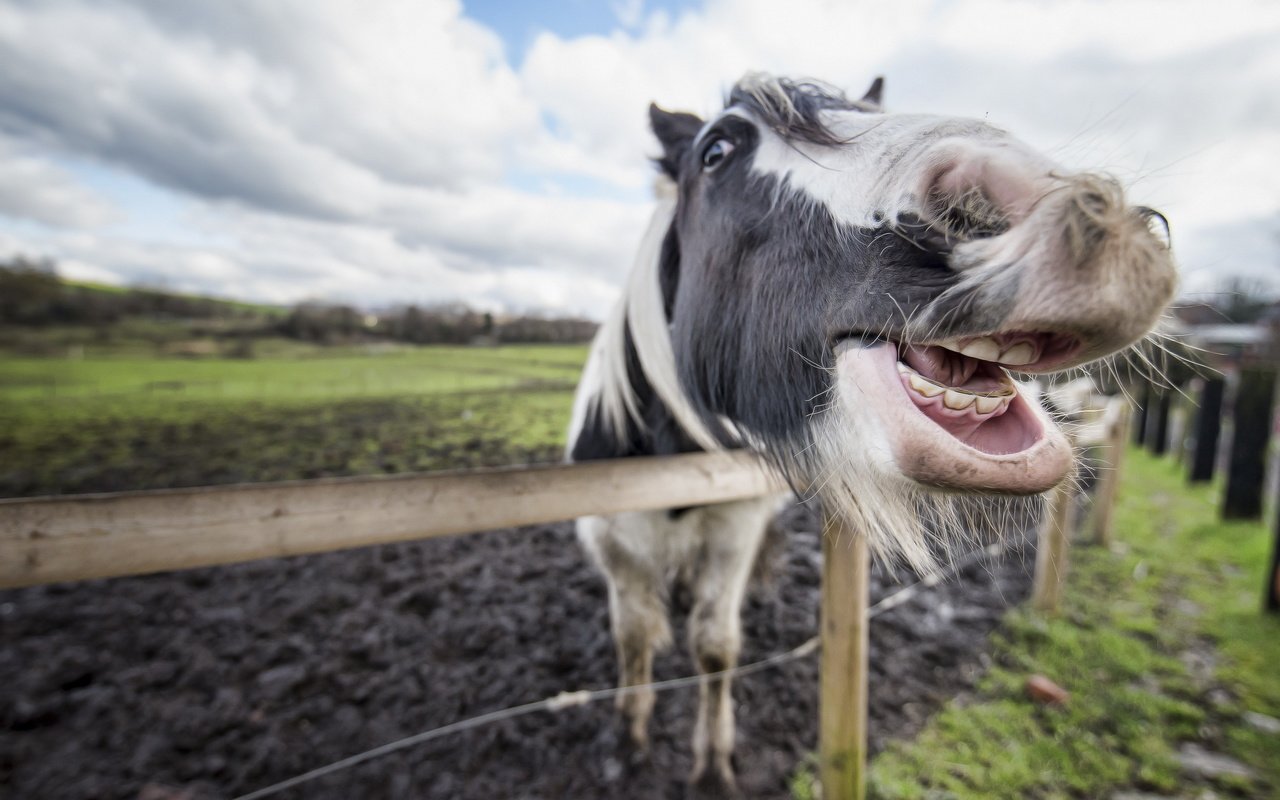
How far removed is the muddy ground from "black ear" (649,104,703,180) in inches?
72.2

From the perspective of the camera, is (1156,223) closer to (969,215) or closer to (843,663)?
(969,215)

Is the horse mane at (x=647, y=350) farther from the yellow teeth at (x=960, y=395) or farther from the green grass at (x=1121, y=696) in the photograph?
A: the green grass at (x=1121, y=696)

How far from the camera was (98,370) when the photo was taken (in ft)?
18.2

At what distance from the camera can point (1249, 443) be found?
5246mm

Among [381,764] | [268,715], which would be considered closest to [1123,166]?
[381,764]

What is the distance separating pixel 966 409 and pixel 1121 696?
3.61 metres

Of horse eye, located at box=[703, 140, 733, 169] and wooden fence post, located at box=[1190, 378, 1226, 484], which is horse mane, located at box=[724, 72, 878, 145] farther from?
wooden fence post, located at box=[1190, 378, 1226, 484]

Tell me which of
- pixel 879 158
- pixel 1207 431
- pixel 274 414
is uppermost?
pixel 879 158

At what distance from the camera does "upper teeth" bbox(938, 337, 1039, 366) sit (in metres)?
0.84

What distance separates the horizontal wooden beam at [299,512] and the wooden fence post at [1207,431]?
8.55 meters

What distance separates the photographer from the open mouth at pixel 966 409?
2.71 ft

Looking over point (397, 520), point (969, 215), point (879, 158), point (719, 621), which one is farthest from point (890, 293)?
point (719, 621)

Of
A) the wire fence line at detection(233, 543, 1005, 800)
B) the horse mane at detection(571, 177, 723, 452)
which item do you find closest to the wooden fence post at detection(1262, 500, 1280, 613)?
the wire fence line at detection(233, 543, 1005, 800)

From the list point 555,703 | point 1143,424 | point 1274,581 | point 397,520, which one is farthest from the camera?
point 1143,424
